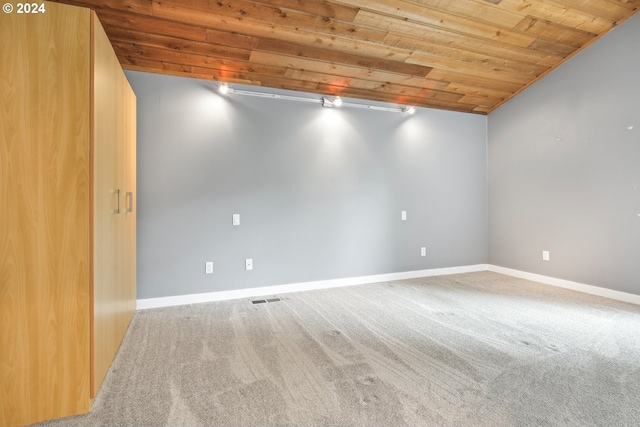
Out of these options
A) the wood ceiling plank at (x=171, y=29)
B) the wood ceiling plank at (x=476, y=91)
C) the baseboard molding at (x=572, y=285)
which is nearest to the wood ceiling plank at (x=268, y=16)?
the wood ceiling plank at (x=171, y=29)

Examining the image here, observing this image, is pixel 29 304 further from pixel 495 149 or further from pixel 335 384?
pixel 495 149

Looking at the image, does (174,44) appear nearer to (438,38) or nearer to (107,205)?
(107,205)

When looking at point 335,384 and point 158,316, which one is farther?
point 158,316

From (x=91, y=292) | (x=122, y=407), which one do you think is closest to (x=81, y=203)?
(x=91, y=292)

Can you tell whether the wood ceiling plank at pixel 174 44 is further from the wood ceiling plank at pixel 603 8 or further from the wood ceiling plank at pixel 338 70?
the wood ceiling plank at pixel 603 8

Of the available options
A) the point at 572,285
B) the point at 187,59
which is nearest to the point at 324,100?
the point at 187,59

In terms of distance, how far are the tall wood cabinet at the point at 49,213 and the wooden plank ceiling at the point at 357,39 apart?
4.27 feet

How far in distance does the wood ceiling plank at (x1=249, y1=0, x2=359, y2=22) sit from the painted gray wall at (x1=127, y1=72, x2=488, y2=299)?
115cm

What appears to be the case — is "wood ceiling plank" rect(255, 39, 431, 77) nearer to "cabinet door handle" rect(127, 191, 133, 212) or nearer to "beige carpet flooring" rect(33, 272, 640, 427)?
"cabinet door handle" rect(127, 191, 133, 212)

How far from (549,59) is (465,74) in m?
1.07

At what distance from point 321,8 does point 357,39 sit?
0.54 m

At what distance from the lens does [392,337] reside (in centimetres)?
250

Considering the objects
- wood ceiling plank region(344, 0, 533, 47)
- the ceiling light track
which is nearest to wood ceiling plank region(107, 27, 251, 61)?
the ceiling light track

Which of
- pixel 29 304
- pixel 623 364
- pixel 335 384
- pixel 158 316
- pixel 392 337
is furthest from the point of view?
pixel 158 316
